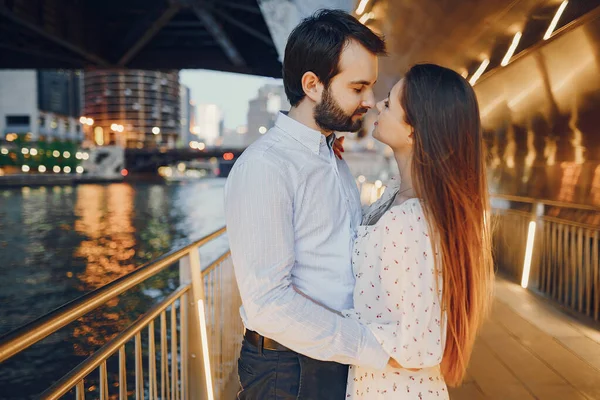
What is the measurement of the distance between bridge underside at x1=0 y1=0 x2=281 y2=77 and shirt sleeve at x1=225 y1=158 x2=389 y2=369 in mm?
8903

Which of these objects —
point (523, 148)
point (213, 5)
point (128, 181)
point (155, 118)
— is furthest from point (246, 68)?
point (155, 118)

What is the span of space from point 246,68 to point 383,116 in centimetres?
1176

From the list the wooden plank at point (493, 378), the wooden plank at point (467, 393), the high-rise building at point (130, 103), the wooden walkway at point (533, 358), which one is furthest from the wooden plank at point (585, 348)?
the high-rise building at point (130, 103)

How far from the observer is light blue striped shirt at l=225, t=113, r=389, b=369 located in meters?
1.45

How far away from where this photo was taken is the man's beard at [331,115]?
1.69 m

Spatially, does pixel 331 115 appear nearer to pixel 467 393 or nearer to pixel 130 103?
pixel 467 393

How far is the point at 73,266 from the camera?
42.5ft

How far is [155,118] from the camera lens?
170500 mm

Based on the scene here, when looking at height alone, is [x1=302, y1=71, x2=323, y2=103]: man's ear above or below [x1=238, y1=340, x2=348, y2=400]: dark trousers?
above

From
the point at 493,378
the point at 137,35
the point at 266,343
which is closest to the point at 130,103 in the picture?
the point at 137,35

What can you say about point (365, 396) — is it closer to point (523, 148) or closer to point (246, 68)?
point (523, 148)

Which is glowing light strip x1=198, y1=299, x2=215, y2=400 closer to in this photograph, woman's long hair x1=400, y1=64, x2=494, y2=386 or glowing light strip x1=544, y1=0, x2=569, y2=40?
woman's long hair x1=400, y1=64, x2=494, y2=386

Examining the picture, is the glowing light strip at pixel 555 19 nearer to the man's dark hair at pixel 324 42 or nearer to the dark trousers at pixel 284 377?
the man's dark hair at pixel 324 42

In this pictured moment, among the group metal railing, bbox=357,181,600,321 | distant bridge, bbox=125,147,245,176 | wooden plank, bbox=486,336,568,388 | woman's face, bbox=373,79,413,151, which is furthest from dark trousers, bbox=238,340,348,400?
distant bridge, bbox=125,147,245,176
